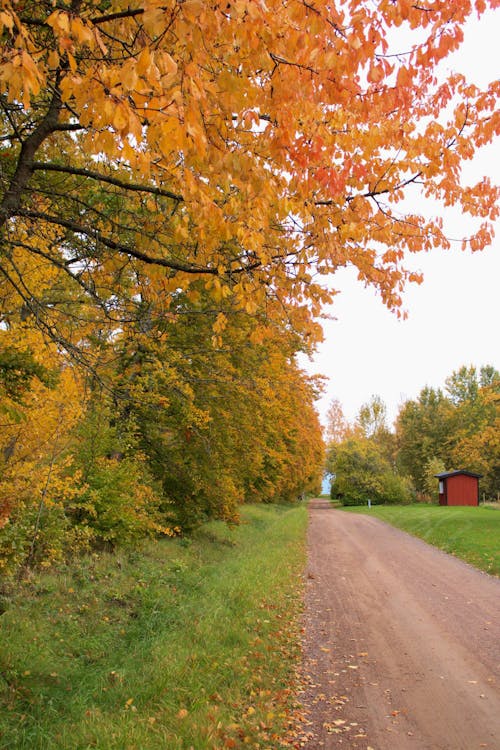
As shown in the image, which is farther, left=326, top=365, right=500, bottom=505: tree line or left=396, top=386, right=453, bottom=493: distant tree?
left=396, top=386, right=453, bottom=493: distant tree

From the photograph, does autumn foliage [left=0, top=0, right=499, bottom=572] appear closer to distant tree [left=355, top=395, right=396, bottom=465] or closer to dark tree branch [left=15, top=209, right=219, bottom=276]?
dark tree branch [left=15, top=209, right=219, bottom=276]

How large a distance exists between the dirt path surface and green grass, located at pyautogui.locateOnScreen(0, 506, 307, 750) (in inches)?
17.4

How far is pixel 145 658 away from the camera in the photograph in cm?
638

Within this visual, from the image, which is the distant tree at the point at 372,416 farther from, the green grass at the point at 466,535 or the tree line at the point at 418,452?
the green grass at the point at 466,535

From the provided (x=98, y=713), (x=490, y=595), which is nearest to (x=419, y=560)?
(x=490, y=595)

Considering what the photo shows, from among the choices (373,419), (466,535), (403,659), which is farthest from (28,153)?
(373,419)

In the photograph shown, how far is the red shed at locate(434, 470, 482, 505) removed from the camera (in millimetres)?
41469

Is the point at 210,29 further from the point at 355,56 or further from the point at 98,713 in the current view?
the point at 98,713

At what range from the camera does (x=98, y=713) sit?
487 cm

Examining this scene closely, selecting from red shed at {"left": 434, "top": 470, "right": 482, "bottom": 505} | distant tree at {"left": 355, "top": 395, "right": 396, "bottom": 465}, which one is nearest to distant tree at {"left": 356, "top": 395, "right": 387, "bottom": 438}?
distant tree at {"left": 355, "top": 395, "right": 396, "bottom": 465}

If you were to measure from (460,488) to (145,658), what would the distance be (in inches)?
1556

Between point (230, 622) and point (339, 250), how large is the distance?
551 centimetres

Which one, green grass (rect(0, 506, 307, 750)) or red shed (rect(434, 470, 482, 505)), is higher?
red shed (rect(434, 470, 482, 505))

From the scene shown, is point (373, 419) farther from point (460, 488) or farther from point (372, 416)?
point (460, 488)
